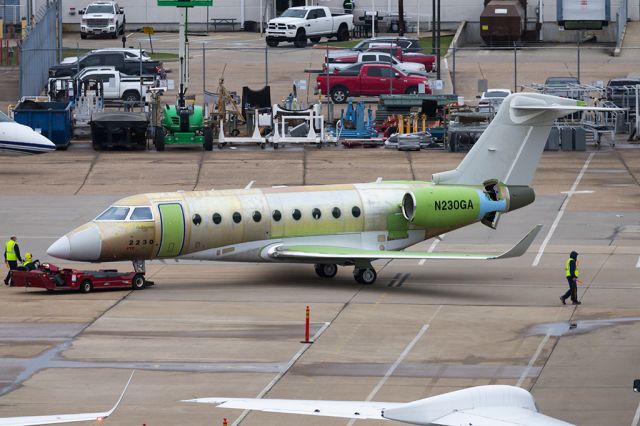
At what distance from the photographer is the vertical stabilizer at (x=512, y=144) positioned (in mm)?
39031

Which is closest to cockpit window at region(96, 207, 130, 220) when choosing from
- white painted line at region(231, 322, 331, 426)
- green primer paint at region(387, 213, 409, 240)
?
white painted line at region(231, 322, 331, 426)

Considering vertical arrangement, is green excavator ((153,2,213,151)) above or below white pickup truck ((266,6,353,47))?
below

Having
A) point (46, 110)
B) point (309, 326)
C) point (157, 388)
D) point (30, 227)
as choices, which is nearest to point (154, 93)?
point (46, 110)

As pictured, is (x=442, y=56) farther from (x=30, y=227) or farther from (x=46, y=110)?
(x=30, y=227)

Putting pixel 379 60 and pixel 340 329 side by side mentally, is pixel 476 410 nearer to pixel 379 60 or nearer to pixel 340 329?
pixel 340 329

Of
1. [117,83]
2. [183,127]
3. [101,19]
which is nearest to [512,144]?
[183,127]

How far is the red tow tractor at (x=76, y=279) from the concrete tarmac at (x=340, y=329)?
0.27 meters

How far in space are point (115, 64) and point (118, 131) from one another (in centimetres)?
1324

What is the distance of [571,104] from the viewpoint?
38.6 meters

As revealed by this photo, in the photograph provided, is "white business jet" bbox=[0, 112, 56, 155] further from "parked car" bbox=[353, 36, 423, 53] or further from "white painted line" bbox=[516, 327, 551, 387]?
"parked car" bbox=[353, 36, 423, 53]

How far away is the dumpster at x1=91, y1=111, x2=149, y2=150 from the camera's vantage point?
58.4m

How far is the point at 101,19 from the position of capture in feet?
282

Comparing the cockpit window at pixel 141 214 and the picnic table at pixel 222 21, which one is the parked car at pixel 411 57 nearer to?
the picnic table at pixel 222 21

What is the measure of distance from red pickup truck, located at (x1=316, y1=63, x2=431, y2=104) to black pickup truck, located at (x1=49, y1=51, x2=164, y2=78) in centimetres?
894
